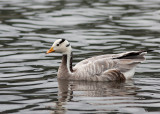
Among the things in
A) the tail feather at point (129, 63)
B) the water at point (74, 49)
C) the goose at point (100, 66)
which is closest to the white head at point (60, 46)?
the goose at point (100, 66)

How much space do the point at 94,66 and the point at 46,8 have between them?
47.5ft

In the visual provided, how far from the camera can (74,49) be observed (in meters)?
18.1

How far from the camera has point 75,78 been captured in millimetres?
13906

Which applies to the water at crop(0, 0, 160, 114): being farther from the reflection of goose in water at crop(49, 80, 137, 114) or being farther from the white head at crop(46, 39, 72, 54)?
the white head at crop(46, 39, 72, 54)

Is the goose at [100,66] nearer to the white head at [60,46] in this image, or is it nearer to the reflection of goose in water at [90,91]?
the white head at [60,46]

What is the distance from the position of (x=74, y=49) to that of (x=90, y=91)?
576cm

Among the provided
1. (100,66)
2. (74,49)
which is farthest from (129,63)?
(74,49)

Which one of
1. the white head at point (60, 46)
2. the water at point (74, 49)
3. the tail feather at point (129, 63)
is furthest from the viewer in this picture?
the tail feather at point (129, 63)

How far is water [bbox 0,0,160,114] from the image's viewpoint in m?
11.1

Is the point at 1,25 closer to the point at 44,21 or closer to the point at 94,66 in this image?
the point at 44,21

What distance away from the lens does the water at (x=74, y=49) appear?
437 inches

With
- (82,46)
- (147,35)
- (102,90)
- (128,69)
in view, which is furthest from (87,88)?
(147,35)

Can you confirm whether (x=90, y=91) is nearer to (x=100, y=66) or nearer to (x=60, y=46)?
(x=100, y=66)

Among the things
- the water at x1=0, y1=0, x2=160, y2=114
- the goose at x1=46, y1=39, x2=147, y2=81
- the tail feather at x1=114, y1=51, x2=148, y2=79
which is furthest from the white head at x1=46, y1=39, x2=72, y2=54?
the tail feather at x1=114, y1=51, x2=148, y2=79
